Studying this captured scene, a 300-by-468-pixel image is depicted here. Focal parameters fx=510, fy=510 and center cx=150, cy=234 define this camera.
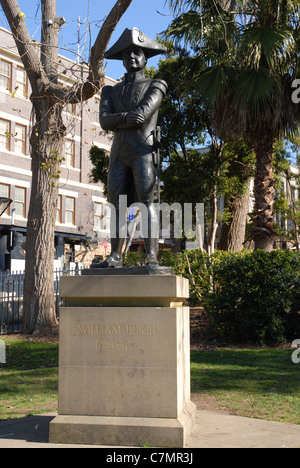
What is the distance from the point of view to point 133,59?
5812mm

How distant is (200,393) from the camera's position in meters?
7.58

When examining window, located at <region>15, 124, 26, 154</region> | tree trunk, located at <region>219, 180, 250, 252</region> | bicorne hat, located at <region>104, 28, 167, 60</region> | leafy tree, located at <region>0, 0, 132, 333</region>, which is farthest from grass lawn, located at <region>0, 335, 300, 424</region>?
window, located at <region>15, 124, 26, 154</region>

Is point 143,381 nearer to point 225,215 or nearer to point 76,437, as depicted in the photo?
point 76,437

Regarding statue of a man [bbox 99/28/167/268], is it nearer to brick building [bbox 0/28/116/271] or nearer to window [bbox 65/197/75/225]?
brick building [bbox 0/28/116/271]

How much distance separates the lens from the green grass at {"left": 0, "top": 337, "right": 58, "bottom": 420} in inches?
272

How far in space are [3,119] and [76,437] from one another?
25533 millimetres

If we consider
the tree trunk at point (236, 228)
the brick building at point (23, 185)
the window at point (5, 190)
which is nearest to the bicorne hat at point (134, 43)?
the tree trunk at point (236, 228)

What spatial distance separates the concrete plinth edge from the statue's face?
3782mm

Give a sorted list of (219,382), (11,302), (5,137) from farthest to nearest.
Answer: (5,137) < (11,302) < (219,382)

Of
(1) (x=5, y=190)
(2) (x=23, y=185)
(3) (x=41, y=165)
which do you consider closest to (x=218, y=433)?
(3) (x=41, y=165)

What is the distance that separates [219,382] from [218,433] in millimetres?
3164

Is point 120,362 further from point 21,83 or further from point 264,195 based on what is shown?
point 21,83

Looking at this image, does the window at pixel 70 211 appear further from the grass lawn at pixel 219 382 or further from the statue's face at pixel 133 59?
the statue's face at pixel 133 59
